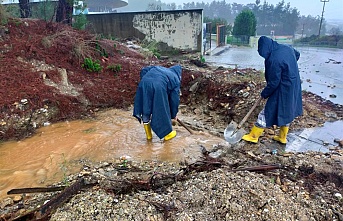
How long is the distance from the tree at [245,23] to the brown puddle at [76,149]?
20.6 m

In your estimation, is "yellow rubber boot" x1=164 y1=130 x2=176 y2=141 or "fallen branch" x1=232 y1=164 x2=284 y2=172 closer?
"fallen branch" x1=232 y1=164 x2=284 y2=172

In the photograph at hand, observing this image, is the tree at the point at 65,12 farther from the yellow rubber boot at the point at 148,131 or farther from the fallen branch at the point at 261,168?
the fallen branch at the point at 261,168

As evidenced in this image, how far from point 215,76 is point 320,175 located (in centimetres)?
398

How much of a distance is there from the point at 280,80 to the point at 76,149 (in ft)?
10.5

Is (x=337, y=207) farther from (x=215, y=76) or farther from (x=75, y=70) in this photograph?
(x=75, y=70)

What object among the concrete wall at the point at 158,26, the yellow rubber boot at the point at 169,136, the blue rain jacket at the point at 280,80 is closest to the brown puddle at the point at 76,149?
the yellow rubber boot at the point at 169,136

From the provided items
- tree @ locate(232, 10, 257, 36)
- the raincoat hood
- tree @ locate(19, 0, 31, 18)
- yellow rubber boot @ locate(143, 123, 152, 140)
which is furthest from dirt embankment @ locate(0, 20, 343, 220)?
tree @ locate(232, 10, 257, 36)

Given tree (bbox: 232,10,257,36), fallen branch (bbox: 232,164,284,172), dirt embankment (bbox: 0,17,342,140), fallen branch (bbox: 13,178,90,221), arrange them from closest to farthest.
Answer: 1. fallen branch (bbox: 13,178,90,221)
2. fallen branch (bbox: 232,164,284,172)
3. dirt embankment (bbox: 0,17,342,140)
4. tree (bbox: 232,10,257,36)

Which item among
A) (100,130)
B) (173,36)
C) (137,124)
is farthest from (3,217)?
(173,36)

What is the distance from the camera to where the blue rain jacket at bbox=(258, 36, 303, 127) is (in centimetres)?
368

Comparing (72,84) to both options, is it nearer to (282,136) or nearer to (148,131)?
(148,131)

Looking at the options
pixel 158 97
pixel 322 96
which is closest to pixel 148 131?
pixel 158 97

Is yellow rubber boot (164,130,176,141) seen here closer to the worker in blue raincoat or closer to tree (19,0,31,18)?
the worker in blue raincoat

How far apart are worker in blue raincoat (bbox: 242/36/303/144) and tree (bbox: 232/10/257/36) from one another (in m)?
20.7
